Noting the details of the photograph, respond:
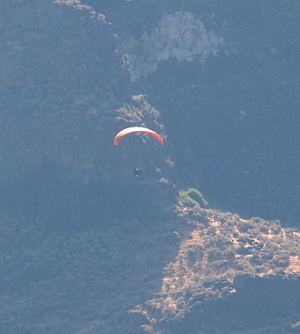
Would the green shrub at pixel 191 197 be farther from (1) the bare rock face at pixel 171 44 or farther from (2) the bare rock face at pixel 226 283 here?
(1) the bare rock face at pixel 171 44

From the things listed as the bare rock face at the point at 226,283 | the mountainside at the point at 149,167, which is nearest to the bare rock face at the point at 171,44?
the mountainside at the point at 149,167

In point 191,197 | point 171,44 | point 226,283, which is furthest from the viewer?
point 171,44

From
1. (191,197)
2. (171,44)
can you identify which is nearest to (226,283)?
(191,197)

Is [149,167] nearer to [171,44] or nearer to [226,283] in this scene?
[171,44]

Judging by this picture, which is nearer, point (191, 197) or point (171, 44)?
point (191, 197)

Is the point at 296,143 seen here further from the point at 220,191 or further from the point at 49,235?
the point at 49,235

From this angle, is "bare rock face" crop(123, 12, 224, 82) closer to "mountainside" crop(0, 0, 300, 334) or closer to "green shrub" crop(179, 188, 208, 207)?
"mountainside" crop(0, 0, 300, 334)

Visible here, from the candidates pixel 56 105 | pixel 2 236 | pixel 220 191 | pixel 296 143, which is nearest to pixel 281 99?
pixel 296 143
